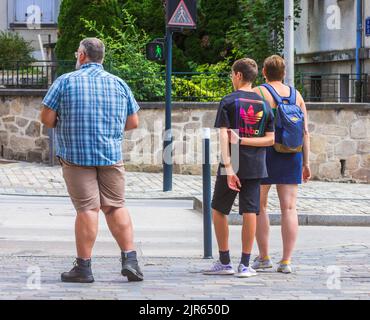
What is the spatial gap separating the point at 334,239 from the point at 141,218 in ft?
8.88

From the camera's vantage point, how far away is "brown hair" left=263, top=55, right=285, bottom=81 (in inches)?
361

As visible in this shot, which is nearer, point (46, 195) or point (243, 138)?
point (243, 138)

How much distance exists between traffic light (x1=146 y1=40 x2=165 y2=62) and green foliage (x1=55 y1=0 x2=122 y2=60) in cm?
595

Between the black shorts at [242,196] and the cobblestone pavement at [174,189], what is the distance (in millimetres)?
4960

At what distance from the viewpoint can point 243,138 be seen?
8.73 metres

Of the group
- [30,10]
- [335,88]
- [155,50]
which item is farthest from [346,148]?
[30,10]

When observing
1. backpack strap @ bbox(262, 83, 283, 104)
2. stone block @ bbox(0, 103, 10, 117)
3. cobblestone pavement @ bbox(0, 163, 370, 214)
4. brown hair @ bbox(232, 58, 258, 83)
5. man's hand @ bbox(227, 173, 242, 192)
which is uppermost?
brown hair @ bbox(232, 58, 258, 83)

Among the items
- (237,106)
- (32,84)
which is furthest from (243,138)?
(32,84)

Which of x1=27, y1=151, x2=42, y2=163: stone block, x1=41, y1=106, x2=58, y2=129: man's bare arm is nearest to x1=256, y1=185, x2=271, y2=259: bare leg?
x1=41, y1=106, x2=58, y2=129: man's bare arm

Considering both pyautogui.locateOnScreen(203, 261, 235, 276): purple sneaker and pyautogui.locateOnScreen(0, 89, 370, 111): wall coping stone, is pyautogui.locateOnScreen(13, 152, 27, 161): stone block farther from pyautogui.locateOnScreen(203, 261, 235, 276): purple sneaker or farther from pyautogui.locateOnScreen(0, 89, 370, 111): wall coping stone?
pyautogui.locateOnScreen(203, 261, 235, 276): purple sneaker

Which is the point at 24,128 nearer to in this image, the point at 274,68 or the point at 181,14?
the point at 181,14

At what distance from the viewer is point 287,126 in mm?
9047

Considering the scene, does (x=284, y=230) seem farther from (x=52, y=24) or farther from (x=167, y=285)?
(x=52, y=24)

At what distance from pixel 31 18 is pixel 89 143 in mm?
28619
